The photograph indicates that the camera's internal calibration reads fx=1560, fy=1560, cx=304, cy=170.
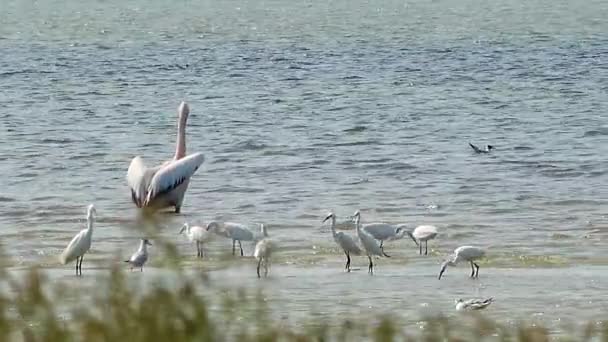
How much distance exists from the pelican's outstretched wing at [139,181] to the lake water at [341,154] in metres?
0.25

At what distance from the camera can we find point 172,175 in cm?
1686

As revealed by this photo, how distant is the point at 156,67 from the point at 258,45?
346 inches

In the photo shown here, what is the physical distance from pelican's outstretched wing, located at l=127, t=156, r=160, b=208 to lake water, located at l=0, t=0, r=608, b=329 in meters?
0.25

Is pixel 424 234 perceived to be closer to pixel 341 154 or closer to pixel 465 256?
pixel 465 256

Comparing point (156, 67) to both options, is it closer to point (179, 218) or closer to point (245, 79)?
point (245, 79)

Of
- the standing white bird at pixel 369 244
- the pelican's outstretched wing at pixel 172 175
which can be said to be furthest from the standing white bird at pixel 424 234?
the pelican's outstretched wing at pixel 172 175

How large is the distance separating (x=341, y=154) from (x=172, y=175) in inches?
221

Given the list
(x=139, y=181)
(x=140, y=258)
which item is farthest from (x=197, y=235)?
(x=139, y=181)

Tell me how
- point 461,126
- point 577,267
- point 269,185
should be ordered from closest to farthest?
point 577,267 < point 269,185 < point 461,126

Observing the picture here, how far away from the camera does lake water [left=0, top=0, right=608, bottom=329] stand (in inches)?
475

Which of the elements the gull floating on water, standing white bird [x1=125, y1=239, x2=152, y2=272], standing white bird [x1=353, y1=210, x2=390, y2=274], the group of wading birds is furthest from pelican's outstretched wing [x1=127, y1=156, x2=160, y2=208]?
the gull floating on water

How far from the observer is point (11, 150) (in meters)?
22.9

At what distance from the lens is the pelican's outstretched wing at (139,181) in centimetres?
1681

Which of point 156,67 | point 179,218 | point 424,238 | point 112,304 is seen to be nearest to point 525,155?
point 179,218
